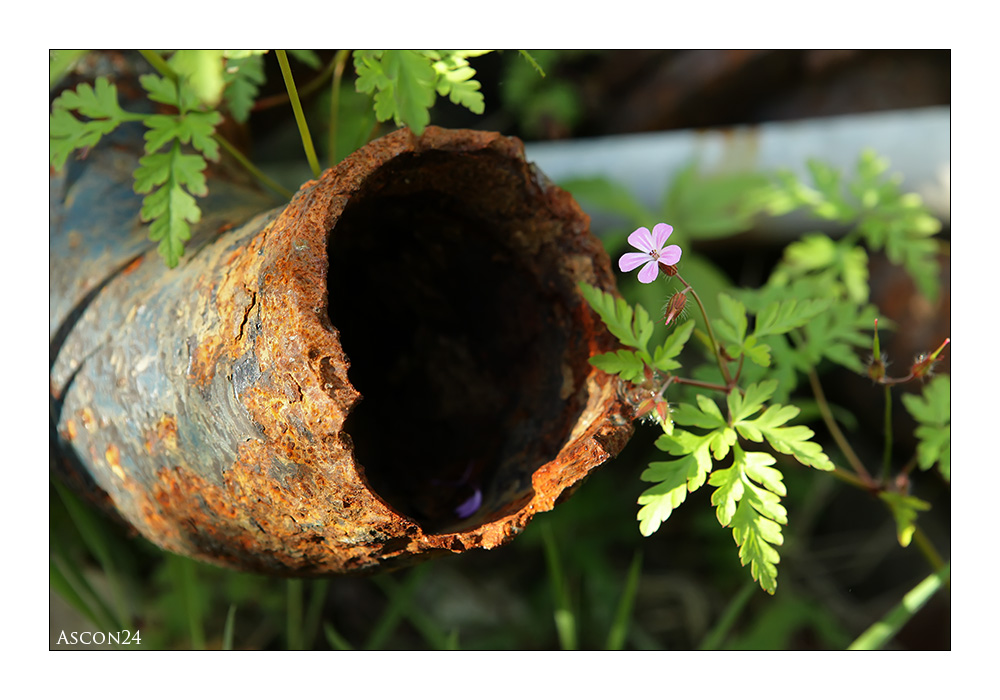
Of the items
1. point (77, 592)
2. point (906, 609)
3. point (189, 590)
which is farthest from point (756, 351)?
point (77, 592)

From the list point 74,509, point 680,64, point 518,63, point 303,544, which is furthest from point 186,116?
point 680,64

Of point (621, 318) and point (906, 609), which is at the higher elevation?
point (621, 318)

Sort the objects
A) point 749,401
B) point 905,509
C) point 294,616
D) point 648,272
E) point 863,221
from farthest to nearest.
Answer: point 863,221
point 294,616
point 905,509
point 749,401
point 648,272

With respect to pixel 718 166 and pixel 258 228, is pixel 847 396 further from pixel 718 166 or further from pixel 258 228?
pixel 258 228

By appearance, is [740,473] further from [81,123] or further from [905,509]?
[81,123]

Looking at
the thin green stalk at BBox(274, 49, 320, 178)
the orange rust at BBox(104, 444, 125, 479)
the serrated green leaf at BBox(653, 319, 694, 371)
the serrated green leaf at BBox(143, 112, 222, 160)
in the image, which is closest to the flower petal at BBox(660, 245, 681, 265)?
the serrated green leaf at BBox(653, 319, 694, 371)

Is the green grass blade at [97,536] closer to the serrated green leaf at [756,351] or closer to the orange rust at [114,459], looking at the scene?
the orange rust at [114,459]
